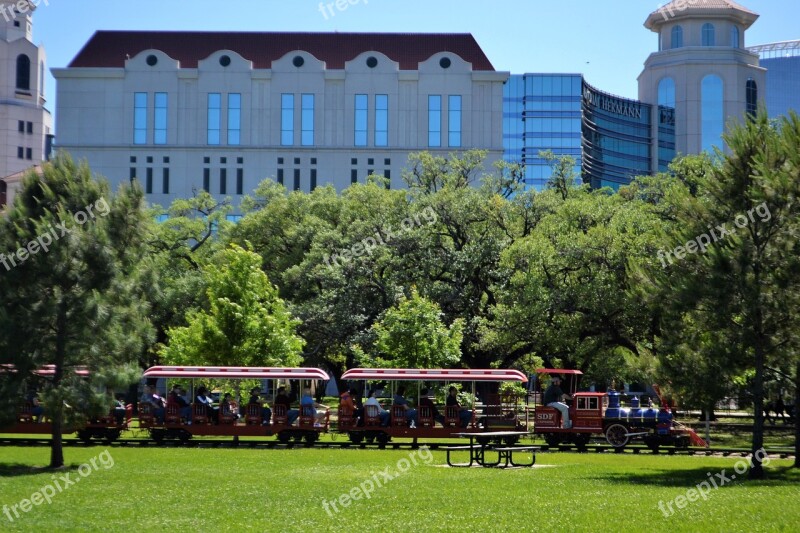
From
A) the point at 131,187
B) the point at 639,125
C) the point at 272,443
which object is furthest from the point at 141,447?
the point at 639,125

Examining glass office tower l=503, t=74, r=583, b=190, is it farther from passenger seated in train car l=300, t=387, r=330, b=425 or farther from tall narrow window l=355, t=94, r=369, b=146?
passenger seated in train car l=300, t=387, r=330, b=425

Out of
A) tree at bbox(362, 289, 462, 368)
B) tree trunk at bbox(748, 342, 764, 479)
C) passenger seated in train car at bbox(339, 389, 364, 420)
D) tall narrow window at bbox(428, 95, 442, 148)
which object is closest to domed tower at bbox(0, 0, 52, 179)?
tall narrow window at bbox(428, 95, 442, 148)

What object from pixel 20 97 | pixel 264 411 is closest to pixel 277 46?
pixel 20 97

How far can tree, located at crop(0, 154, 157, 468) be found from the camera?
30.2m

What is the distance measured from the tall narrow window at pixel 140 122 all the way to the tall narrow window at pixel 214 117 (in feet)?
22.6

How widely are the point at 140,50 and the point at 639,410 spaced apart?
3704 inches

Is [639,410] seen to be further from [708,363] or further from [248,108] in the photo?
[248,108]

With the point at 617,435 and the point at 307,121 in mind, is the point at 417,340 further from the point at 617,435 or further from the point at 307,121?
the point at 307,121

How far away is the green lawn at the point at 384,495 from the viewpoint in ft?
64.9

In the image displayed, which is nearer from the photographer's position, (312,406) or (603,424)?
(603,424)

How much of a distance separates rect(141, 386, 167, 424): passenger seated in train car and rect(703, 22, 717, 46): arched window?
122766mm

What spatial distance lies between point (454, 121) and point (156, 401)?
81.7 m

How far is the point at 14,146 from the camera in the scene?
157m

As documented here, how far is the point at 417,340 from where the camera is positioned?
4769cm
